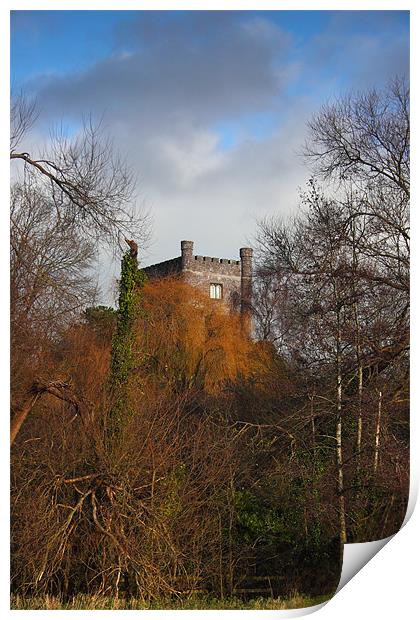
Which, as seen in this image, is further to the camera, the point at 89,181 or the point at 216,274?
the point at 216,274

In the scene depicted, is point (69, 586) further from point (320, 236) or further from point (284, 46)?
point (284, 46)

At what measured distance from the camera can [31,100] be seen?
580 cm

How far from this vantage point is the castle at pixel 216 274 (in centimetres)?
1130

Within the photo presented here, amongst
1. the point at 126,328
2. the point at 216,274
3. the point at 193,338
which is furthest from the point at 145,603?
the point at 216,274

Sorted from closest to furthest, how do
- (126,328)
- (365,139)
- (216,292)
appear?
(365,139) → (126,328) → (216,292)

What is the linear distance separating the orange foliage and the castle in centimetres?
17

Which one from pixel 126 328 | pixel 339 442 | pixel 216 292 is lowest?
pixel 339 442

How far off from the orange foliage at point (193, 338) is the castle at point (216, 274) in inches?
6.6

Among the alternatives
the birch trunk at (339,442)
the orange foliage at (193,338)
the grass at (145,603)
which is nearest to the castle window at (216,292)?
the orange foliage at (193,338)

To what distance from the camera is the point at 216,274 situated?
13570mm

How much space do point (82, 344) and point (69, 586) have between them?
8.09ft

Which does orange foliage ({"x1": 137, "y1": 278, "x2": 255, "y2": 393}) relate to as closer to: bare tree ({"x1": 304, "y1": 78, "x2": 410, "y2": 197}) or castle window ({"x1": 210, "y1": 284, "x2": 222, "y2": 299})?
castle window ({"x1": 210, "y1": 284, "x2": 222, "y2": 299})

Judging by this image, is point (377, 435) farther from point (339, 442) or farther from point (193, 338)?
point (193, 338)

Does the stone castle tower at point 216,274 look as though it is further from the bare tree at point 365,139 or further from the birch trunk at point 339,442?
the bare tree at point 365,139
